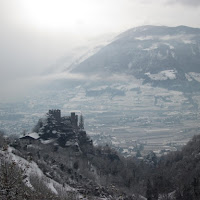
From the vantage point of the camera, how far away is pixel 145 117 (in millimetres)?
158250

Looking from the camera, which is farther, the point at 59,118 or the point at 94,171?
the point at 59,118

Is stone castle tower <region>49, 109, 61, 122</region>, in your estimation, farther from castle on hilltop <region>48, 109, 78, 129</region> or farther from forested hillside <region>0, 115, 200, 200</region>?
forested hillside <region>0, 115, 200, 200</region>

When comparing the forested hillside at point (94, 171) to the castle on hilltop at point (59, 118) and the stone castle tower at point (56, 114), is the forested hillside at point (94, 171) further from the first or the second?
the stone castle tower at point (56, 114)

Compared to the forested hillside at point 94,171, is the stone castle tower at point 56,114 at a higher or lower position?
higher

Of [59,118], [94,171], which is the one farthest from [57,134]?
[94,171]

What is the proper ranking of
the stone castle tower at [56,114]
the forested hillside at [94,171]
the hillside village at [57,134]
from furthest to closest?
the stone castle tower at [56,114] < the hillside village at [57,134] < the forested hillside at [94,171]

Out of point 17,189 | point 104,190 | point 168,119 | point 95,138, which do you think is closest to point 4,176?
point 17,189

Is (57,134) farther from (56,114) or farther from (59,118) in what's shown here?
(56,114)

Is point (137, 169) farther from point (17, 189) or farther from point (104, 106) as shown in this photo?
point (104, 106)

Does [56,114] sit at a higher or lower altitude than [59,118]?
higher

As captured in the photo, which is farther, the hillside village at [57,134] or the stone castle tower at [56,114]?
the stone castle tower at [56,114]

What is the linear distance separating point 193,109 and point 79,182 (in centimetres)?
13776

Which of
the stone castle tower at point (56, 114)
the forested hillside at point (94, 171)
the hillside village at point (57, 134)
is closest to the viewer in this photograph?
the forested hillside at point (94, 171)

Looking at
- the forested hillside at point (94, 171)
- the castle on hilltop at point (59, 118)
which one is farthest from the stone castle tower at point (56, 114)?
the forested hillside at point (94, 171)
